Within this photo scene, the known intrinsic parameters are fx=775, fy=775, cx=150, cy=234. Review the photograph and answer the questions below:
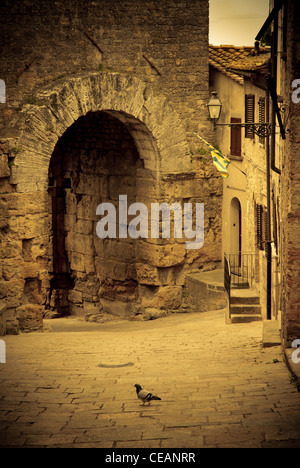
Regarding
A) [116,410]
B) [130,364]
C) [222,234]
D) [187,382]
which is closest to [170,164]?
[222,234]

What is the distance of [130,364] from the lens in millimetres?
10453

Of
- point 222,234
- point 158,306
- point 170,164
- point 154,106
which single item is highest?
point 154,106

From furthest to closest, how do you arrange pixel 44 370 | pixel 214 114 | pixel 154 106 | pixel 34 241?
pixel 154 106 < pixel 34 241 < pixel 214 114 < pixel 44 370

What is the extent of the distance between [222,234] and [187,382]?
25.6ft

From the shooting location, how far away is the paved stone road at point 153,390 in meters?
6.92

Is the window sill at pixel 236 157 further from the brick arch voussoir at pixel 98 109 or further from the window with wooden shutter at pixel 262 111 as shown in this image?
the window with wooden shutter at pixel 262 111

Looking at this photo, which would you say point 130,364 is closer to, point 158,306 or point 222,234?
point 158,306

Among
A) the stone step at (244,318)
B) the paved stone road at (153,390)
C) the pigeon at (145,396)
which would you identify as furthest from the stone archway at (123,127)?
the pigeon at (145,396)

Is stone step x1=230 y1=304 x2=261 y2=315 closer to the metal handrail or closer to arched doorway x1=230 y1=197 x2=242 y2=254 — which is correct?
the metal handrail

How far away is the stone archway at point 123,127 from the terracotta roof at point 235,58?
59.2 inches

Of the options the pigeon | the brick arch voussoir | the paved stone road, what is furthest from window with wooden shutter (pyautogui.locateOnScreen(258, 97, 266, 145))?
the pigeon

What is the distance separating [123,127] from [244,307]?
509 centimetres

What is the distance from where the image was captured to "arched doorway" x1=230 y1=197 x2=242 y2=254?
1638cm

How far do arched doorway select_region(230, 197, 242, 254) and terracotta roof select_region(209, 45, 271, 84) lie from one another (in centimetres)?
260
